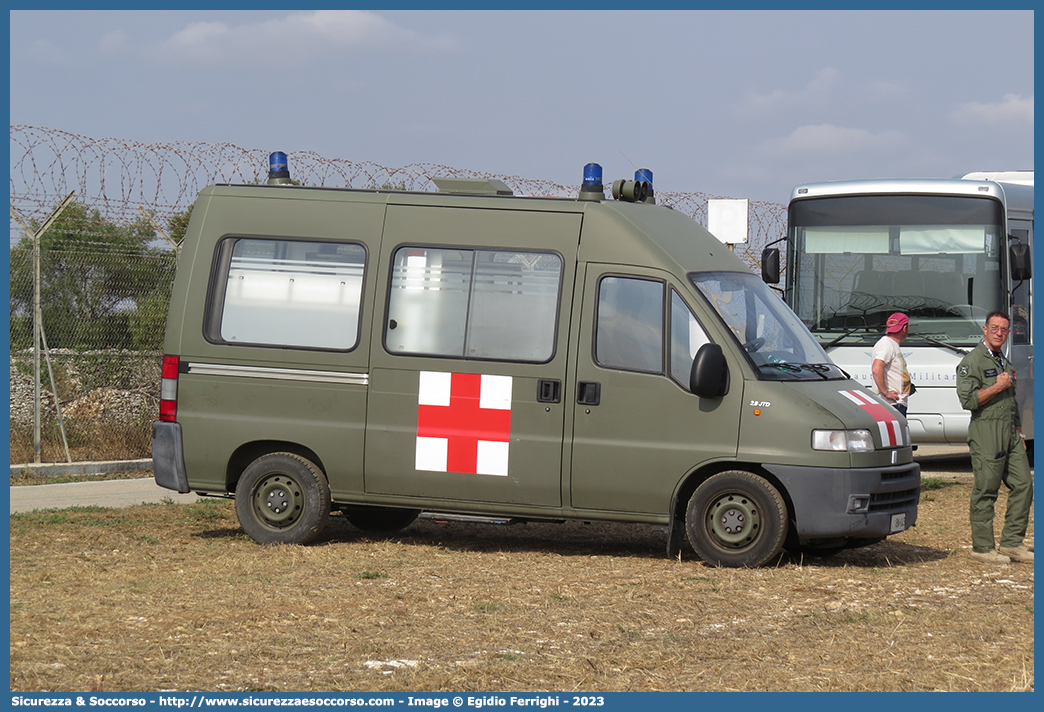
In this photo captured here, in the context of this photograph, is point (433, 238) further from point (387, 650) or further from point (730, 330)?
point (387, 650)

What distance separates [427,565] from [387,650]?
270 centimetres

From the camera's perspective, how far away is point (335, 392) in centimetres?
954

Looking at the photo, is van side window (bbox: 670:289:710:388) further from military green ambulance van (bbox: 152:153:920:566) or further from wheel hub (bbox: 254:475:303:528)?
wheel hub (bbox: 254:475:303:528)

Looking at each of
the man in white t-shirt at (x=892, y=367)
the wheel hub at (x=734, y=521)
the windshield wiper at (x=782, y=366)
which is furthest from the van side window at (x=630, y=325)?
the man in white t-shirt at (x=892, y=367)

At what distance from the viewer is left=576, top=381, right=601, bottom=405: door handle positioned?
9.07 meters

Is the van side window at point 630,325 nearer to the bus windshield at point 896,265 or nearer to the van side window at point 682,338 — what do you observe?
the van side window at point 682,338

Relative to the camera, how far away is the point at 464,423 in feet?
30.5

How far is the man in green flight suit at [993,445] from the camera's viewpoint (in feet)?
30.0

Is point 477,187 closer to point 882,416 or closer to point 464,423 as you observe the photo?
point 464,423

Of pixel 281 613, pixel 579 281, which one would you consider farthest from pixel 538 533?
pixel 281 613

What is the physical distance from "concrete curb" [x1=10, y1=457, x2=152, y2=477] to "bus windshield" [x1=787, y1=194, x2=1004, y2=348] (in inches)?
298

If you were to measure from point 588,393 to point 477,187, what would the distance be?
182 cm

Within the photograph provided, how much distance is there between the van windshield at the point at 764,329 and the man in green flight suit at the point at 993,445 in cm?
90

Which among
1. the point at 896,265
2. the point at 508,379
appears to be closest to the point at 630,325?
the point at 508,379
